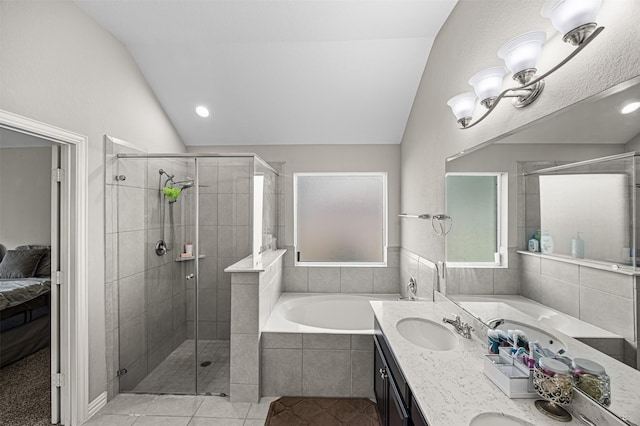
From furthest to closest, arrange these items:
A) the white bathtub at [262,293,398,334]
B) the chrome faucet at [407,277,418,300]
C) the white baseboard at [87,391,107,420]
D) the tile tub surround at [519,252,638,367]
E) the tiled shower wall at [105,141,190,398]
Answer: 1. the white bathtub at [262,293,398,334]
2. the chrome faucet at [407,277,418,300]
3. the tiled shower wall at [105,141,190,398]
4. the white baseboard at [87,391,107,420]
5. the tile tub surround at [519,252,638,367]

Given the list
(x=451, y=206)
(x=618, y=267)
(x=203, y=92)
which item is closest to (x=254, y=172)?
(x=203, y=92)

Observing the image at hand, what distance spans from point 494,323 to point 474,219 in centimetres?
56

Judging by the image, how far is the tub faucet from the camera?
4.56 feet

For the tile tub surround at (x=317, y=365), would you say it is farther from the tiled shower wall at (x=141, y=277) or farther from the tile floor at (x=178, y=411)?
the tiled shower wall at (x=141, y=277)

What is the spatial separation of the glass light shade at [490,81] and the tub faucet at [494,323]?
1.09 meters

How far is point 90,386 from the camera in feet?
6.93

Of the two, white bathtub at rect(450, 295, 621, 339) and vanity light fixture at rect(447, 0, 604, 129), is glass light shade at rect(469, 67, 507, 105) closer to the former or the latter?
vanity light fixture at rect(447, 0, 604, 129)

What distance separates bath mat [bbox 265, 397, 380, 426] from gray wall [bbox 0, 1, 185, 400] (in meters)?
1.41

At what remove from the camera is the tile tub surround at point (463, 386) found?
2.76 feet

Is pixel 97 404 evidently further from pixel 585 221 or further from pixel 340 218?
pixel 585 221

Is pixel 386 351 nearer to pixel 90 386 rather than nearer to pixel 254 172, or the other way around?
pixel 254 172

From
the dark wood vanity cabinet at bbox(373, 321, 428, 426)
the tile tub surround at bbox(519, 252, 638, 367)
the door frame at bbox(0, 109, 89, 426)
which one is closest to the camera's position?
the tile tub surround at bbox(519, 252, 638, 367)

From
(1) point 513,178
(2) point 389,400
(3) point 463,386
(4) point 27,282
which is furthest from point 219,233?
(4) point 27,282

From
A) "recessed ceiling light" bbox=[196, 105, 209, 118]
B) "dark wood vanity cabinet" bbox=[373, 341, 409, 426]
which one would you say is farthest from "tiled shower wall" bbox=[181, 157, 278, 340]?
"dark wood vanity cabinet" bbox=[373, 341, 409, 426]
